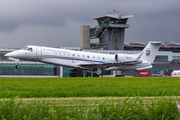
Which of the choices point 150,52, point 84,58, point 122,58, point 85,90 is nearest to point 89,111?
point 85,90

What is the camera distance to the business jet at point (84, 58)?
35.5 metres

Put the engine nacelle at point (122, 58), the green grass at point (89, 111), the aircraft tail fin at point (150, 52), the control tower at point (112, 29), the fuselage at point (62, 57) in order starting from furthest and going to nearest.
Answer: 1. the control tower at point (112, 29)
2. the aircraft tail fin at point (150, 52)
3. the engine nacelle at point (122, 58)
4. the fuselage at point (62, 57)
5. the green grass at point (89, 111)

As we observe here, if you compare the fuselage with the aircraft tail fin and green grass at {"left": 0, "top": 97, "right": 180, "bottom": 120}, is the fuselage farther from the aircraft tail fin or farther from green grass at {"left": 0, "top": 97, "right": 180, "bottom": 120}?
green grass at {"left": 0, "top": 97, "right": 180, "bottom": 120}

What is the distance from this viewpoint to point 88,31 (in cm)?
11606

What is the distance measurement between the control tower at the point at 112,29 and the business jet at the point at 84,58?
184 feet

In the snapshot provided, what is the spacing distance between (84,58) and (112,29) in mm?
67760

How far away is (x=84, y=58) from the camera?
39.8m

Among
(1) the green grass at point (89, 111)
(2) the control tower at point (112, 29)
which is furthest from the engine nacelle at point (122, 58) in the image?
(2) the control tower at point (112, 29)

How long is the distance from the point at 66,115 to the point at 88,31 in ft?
363

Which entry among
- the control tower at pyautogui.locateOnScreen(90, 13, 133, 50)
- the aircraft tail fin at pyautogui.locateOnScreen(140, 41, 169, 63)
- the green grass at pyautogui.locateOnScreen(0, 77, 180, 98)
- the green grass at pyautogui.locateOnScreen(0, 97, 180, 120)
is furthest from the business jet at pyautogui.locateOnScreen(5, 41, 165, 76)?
the control tower at pyautogui.locateOnScreen(90, 13, 133, 50)

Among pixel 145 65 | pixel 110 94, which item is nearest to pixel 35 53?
pixel 145 65

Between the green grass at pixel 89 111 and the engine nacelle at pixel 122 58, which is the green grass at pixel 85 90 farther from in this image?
the engine nacelle at pixel 122 58

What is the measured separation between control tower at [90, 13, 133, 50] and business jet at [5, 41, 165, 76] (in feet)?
184

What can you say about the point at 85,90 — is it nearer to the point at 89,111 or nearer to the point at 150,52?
the point at 89,111
